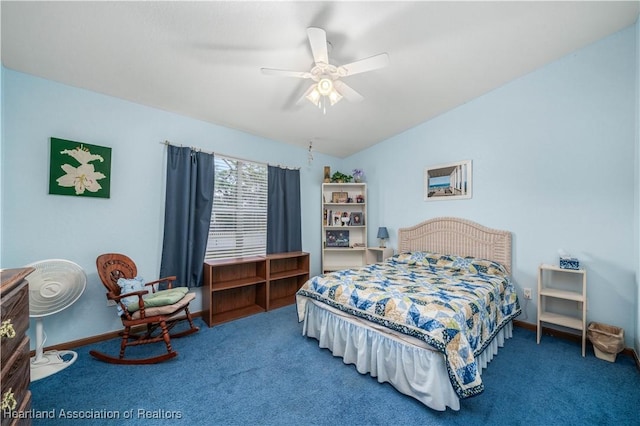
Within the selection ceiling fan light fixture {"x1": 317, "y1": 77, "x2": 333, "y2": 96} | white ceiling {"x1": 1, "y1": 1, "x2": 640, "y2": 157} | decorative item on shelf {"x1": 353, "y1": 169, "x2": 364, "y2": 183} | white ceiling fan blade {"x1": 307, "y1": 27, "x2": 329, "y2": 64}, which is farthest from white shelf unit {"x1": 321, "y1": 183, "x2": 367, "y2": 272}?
white ceiling fan blade {"x1": 307, "y1": 27, "x2": 329, "y2": 64}

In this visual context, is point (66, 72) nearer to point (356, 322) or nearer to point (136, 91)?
point (136, 91)

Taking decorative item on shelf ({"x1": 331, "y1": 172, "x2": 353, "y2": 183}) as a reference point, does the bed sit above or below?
below

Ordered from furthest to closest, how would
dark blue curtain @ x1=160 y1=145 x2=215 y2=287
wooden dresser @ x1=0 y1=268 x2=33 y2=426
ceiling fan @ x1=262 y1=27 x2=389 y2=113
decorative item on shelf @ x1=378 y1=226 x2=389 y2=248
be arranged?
decorative item on shelf @ x1=378 y1=226 x2=389 y2=248 → dark blue curtain @ x1=160 y1=145 x2=215 y2=287 → ceiling fan @ x1=262 y1=27 x2=389 y2=113 → wooden dresser @ x1=0 y1=268 x2=33 y2=426

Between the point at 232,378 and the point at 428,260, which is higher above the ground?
the point at 428,260

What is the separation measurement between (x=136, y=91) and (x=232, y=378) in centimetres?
299

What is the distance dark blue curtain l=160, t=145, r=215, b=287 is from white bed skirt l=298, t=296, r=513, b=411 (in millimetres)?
1699

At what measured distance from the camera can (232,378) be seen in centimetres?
202

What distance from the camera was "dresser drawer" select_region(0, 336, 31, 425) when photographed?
0.98 m

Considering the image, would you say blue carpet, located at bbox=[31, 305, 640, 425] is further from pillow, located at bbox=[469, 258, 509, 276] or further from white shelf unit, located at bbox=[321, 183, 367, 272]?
white shelf unit, located at bbox=[321, 183, 367, 272]

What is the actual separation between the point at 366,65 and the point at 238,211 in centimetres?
264

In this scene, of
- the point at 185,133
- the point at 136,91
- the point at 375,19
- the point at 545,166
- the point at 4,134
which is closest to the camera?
the point at 375,19

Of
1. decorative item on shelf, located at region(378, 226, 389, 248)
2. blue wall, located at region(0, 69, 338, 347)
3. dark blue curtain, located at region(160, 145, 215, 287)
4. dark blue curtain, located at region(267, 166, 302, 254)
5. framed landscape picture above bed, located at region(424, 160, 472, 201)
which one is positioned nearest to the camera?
blue wall, located at region(0, 69, 338, 347)

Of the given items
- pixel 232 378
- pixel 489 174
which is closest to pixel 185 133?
pixel 232 378

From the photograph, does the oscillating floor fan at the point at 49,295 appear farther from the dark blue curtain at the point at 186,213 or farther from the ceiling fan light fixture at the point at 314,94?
the ceiling fan light fixture at the point at 314,94
